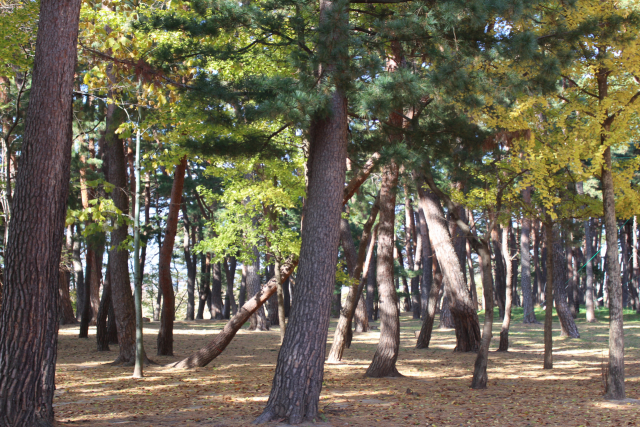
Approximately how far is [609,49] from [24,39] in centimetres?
954

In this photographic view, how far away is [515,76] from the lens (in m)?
6.67

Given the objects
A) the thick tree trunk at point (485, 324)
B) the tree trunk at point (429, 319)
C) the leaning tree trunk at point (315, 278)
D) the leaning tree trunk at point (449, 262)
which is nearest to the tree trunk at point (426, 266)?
the tree trunk at point (429, 319)

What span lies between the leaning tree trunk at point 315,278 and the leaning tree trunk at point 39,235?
232cm

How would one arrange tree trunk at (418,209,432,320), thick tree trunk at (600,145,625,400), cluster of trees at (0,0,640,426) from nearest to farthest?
cluster of trees at (0,0,640,426) → thick tree trunk at (600,145,625,400) → tree trunk at (418,209,432,320)

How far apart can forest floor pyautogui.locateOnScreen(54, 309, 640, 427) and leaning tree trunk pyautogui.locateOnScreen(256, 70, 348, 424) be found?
15.5 inches

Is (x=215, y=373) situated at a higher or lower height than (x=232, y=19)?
lower

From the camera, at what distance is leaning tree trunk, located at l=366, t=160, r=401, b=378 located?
29.3 feet

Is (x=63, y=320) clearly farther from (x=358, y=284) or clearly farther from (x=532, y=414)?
(x=532, y=414)

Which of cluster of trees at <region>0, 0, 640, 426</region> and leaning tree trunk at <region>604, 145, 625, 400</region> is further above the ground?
cluster of trees at <region>0, 0, 640, 426</region>

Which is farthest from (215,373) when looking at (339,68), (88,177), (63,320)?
(63,320)

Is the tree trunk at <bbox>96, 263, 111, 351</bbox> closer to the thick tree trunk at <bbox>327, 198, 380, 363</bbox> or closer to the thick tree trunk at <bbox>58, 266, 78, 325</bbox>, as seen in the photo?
the thick tree trunk at <bbox>327, 198, 380, 363</bbox>

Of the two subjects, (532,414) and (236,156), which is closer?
(532,414)

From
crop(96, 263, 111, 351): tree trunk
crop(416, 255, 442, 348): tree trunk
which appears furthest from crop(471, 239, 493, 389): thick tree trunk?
crop(96, 263, 111, 351): tree trunk

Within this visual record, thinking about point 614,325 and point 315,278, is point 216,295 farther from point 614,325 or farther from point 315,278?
point 614,325
